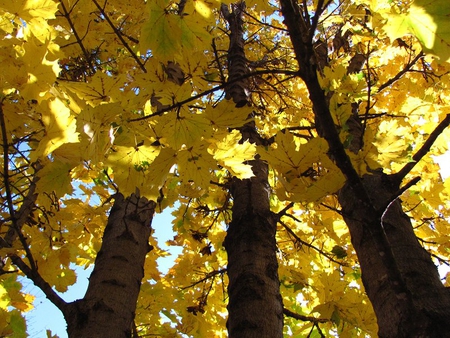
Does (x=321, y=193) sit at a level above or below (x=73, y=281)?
below

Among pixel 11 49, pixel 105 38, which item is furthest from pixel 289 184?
pixel 105 38

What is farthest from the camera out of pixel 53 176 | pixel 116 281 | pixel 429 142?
pixel 116 281

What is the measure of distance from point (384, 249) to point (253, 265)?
2.78 ft

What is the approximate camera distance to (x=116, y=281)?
5.72 feet

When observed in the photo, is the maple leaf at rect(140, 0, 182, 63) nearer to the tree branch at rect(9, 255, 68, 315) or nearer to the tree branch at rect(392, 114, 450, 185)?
the tree branch at rect(392, 114, 450, 185)

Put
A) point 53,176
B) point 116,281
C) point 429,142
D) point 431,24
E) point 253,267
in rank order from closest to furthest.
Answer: point 431,24 < point 429,142 < point 53,176 < point 253,267 < point 116,281

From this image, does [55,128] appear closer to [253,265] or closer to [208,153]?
[208,153]

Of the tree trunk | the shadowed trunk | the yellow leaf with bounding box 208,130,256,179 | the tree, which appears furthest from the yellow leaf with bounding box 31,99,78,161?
the tree trunk

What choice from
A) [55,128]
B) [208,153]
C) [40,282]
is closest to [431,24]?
[208,153]

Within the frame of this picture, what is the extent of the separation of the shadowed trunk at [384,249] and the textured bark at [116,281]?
1121mm

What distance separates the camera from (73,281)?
7.68ft

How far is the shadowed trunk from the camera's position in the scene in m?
0.74

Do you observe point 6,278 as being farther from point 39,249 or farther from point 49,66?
point 49,66

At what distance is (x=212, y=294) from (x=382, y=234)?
3.39 metres
